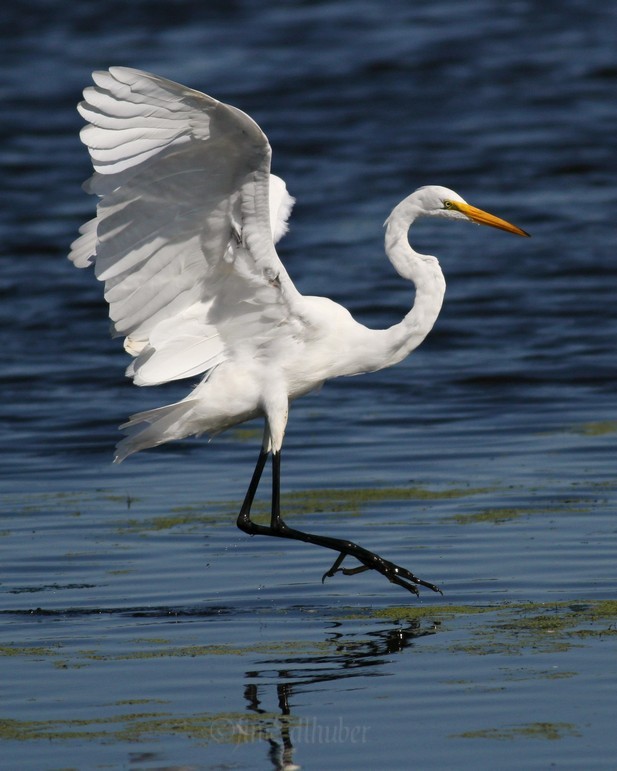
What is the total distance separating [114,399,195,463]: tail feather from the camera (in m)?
7.59

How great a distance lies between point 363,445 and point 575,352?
3.77m

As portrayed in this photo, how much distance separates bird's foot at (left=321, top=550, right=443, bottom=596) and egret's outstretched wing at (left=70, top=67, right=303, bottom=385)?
1.24m

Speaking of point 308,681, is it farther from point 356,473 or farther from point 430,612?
point 356,473

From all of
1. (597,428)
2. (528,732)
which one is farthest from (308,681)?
(597,428)

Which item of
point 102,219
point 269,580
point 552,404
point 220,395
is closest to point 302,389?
point 220,395

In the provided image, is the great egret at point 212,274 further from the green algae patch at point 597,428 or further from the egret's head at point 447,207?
the green algae patch at point 597,428

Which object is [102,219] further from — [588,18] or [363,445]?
[588,18]

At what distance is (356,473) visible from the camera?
9.70m

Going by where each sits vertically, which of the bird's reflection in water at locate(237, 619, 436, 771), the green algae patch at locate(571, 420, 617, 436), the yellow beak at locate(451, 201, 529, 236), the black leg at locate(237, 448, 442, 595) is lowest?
the green algae patch at locate(571, 420, 617, 436)

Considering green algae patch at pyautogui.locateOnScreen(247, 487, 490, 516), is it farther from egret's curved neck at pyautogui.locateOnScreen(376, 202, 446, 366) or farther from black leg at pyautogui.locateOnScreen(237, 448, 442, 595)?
egret's curved neck at pyautogui.locateOnScreen(376, 202, 446, 366)

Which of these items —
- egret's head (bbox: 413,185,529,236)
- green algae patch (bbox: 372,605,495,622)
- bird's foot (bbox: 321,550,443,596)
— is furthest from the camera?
egret's head (bbox: 413,185,529,236)

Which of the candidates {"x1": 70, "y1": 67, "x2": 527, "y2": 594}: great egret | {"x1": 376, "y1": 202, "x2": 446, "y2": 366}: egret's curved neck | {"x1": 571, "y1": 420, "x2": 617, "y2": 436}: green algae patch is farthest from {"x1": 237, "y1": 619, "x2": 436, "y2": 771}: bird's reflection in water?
{"x1": 571, "y1": 420, "x2": 617, "y2": 436}: green algae patch

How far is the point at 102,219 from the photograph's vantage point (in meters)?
6.82

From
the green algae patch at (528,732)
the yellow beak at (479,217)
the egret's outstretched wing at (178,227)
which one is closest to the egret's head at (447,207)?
the yellow beak at (479,217)
